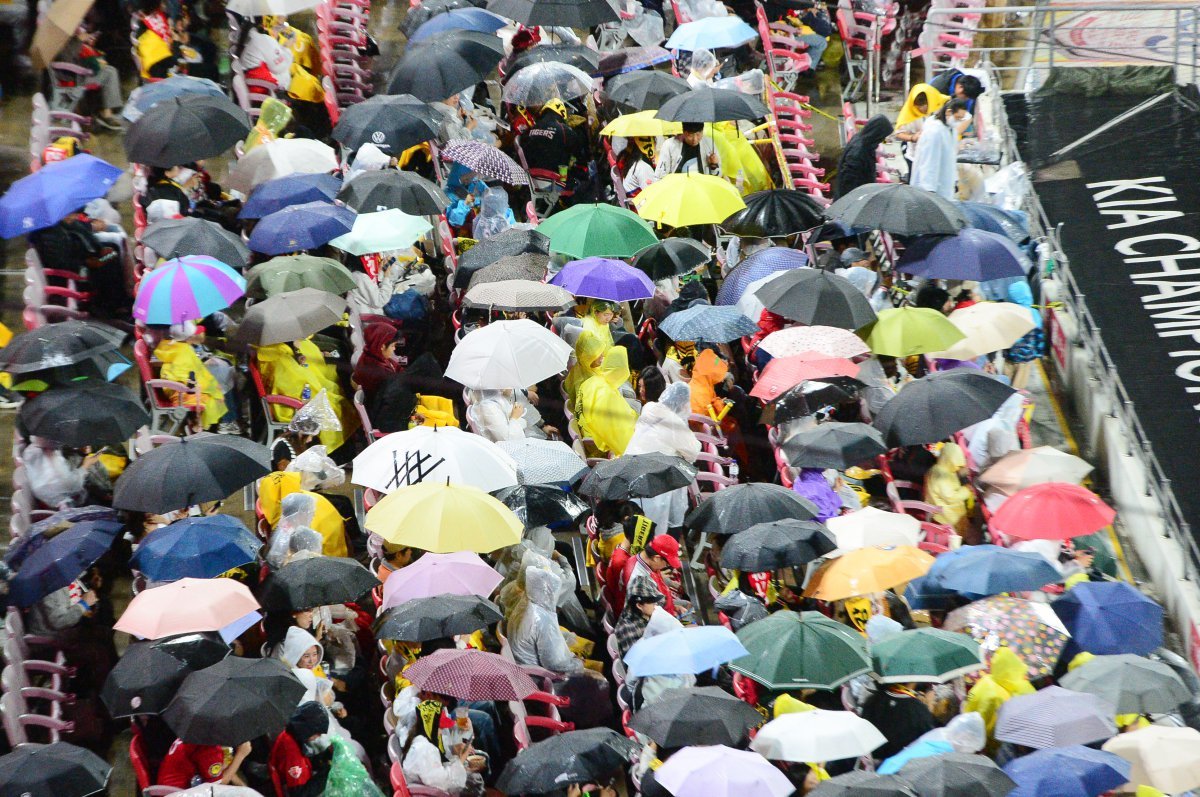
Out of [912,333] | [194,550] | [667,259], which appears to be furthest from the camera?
[667,259]

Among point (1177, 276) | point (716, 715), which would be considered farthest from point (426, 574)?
point (1177, 276)

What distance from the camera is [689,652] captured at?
1080cm

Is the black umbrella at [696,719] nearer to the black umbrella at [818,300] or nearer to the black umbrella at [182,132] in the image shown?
the black umbrella at [818,300]

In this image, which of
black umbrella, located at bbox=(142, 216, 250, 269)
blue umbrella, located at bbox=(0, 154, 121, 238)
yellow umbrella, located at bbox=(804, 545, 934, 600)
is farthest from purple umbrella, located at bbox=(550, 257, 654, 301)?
blue umbrella, located at bbox=(0, 154, 121, 238)

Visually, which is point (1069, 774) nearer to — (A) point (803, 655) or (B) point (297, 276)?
(A) point (803, 655)

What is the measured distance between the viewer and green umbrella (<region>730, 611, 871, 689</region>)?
1074 cm

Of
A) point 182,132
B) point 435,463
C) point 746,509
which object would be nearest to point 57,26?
point 182,132

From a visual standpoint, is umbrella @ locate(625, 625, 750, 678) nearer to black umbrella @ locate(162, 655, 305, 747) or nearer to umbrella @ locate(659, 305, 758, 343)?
black umbrella @ locate(162, 655, 305, 747)

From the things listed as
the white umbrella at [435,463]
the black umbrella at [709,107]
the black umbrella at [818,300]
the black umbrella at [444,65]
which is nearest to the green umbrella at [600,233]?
the black umbrella at [818,300]

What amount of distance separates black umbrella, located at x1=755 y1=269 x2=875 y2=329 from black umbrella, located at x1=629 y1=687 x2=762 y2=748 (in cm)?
427

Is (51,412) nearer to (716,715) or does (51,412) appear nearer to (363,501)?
(363,501)

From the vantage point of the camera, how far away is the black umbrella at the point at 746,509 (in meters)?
12.0

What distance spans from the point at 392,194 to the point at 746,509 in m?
4.32

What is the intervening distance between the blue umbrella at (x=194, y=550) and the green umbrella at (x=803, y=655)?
3003mm
